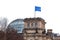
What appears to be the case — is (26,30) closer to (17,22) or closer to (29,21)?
(29,21)

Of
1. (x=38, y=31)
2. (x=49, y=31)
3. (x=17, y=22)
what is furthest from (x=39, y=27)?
(x=17, y=22)

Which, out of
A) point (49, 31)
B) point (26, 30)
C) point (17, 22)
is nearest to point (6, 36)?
point (26, 30)

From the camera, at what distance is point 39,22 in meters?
110

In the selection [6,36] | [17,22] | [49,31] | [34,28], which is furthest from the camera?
[17,22]

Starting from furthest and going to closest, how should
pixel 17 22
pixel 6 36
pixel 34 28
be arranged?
pixel 17 22 → pixel 34 28 → pixel 6 36

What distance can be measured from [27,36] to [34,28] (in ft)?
13.2

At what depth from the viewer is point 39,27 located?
110 meters

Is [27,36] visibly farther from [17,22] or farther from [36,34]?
[17,22]

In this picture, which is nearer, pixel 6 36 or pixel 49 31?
pixel 6 36

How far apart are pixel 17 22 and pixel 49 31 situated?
1760 cm

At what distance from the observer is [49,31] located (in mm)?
131125

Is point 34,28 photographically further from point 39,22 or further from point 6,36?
point 6,36

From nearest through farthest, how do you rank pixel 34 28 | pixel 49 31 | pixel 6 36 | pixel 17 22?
pixel 6 36
pixel 34 28
pixel 49 31
pixel 17 22

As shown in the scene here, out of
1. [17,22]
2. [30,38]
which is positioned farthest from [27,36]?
[17,22]
